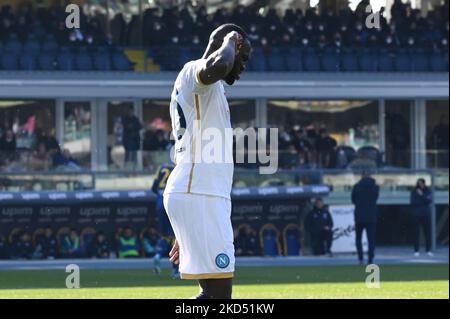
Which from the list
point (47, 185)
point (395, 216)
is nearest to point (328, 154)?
point (395, 216)

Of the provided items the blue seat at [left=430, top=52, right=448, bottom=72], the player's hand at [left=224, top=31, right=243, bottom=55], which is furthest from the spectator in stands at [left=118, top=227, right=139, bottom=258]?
the player's hand at [left=224, top=31, right=243, bottom=55]

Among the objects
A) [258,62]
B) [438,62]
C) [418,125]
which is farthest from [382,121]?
[258,62]

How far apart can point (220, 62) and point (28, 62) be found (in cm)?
2241

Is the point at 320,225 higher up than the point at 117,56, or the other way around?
the point at 117,56

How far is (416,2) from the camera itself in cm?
3325

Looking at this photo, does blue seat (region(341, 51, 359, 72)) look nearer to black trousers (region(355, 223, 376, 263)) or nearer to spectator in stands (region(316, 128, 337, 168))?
spectator in stands (region(316, 128, 337, 168))

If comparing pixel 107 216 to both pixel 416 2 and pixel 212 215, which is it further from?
pixel 212 215

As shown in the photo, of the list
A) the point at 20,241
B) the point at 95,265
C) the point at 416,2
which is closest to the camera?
the point at 95,265

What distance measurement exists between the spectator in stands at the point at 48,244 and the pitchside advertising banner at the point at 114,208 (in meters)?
0.37

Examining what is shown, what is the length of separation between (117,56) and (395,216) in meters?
7.87

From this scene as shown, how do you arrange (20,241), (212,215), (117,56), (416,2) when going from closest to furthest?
(212,215) → (20,241) → (117,56) → (416,2)

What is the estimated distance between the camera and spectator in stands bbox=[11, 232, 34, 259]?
77.9 ft

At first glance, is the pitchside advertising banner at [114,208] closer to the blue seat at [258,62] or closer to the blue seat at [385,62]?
the blue seat at [258,62]

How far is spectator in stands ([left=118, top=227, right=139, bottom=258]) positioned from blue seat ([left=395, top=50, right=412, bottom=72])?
9.41m
